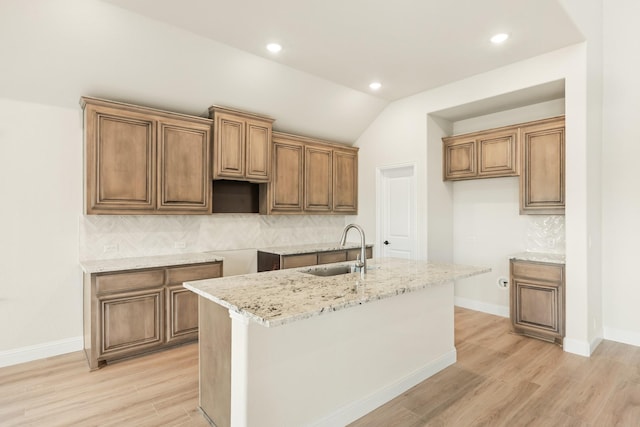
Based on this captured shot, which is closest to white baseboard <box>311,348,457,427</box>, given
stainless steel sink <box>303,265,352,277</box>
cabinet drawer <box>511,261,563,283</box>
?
stainless steel sink <box>303,265,352,277</box>

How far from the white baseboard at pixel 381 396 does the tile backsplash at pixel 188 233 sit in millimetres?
2743

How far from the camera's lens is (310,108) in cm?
478

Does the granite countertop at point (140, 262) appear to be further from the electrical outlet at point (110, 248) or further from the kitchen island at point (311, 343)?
the kitchen island at point (311, 343)

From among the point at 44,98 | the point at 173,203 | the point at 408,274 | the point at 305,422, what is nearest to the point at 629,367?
the point at 408,274

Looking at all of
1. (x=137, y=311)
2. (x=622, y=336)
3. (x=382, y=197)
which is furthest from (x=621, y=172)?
(x=137, y=311)

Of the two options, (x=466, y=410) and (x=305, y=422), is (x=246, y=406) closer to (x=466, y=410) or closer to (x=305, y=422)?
(x=305, y=422)

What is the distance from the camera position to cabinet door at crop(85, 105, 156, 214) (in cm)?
331

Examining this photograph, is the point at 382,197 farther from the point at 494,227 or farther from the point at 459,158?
the point at 494,227

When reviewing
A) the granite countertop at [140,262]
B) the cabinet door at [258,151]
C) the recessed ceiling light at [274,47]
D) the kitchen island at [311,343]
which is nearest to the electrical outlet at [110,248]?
the granite countertop at [140,262]

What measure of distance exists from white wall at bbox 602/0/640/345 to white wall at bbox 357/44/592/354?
709 mm

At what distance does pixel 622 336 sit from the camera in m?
3.77

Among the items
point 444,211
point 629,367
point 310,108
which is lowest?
point 629,367

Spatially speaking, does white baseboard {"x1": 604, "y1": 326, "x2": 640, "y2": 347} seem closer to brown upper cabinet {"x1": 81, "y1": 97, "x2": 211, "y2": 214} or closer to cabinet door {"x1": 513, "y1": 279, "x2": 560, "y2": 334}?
cabinet door {"x1": 513, "y1": 279, "x2": 560, "y2": 334}

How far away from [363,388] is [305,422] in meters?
0.51
